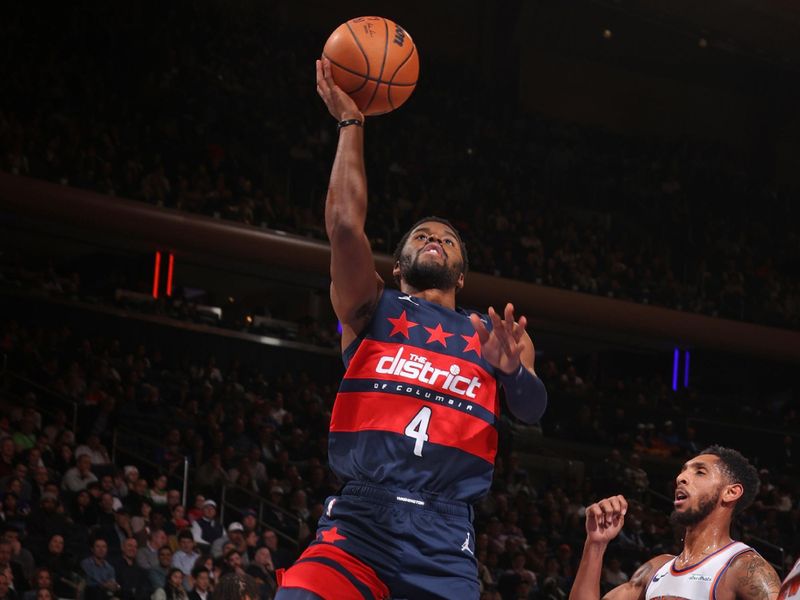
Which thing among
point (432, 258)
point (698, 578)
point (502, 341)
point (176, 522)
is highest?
point (432, 258)

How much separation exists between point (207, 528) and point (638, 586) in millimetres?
7298

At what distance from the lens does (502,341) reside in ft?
12.5

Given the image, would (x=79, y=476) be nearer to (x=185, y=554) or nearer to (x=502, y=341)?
(x=185, y=554)

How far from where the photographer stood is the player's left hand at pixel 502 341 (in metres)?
3.76

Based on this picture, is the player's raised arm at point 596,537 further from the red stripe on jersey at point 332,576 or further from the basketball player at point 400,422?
the red stripe on jersey at point 332,576

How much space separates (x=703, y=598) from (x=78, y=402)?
10.3 metres

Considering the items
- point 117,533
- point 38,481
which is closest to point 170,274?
point 38,481

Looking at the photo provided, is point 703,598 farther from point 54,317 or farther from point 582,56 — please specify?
point 582,56

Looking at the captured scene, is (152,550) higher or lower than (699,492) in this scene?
lower

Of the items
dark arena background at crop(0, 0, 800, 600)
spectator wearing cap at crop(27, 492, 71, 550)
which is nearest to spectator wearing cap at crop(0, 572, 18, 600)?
dark arena background at crop(0, 0, 800, 600)

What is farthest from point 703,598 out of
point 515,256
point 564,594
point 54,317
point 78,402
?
point 515,256

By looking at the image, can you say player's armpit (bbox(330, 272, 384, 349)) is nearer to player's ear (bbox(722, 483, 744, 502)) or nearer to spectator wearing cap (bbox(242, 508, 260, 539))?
player's ear (bbox(722, 483, 744, 502))

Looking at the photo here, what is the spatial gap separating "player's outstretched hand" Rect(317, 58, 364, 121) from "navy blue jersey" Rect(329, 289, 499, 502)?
65cm

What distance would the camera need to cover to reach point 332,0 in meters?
24.7
